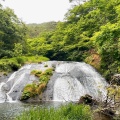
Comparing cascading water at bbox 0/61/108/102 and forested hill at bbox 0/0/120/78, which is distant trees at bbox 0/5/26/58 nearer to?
forested hill at bbox 0/0/120/78

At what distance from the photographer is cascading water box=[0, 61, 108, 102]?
28.1 metres

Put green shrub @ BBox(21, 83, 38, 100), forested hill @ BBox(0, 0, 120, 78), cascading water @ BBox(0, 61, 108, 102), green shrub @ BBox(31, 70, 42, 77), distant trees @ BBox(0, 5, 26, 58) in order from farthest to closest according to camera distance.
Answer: distant trees @ BBox(0, 5, 26, 58)
green shrub @ BBox(31, 70, 42, 77)
forested hill @ BBox(0, 0, 120, 78)
cascading water @ BBox(0, 61, 108, 102)
green shrub @ BBox(21, 83, 38, 100)

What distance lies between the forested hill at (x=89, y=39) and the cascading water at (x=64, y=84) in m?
2.48

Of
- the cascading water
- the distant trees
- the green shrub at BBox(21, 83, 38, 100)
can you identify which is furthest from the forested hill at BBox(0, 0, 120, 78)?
the green shrub at BBox(21, 83, 38, 100)

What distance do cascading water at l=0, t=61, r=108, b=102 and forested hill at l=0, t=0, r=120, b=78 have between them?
248cm

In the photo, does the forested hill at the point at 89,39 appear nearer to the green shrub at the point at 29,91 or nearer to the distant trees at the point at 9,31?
the distant trees at the point at 9,31

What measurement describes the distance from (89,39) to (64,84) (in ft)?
48.9

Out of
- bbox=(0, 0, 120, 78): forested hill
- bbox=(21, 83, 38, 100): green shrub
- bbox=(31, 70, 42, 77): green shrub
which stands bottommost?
bbox=(21, 83, 38, 100): green shrub

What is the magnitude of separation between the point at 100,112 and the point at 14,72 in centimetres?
1896

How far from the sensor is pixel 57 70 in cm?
3416

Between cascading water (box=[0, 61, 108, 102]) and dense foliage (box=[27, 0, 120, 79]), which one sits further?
dense foliage (box=[27, 0, 120, 79])

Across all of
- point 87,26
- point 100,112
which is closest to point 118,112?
point 100,112

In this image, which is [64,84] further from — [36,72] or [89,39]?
[89,39]

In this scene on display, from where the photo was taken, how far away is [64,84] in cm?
3031
